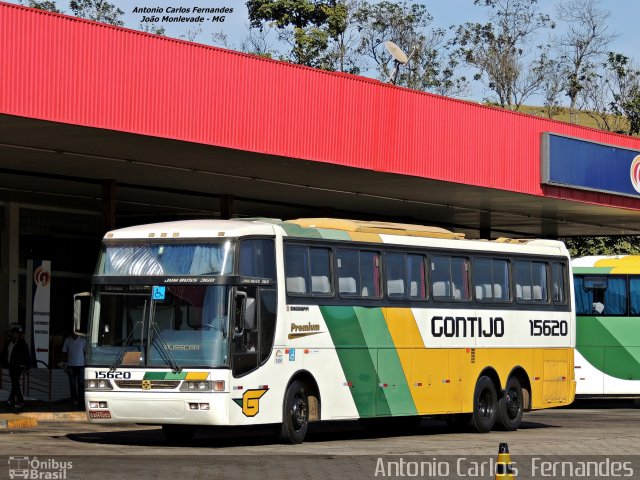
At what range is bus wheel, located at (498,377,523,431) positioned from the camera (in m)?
23.9

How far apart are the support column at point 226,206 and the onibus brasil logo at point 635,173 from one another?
11029mm

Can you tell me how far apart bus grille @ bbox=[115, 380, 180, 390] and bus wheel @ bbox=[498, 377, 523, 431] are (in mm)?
7414

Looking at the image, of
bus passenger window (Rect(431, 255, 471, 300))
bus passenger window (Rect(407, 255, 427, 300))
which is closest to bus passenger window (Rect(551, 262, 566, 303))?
bus passenger window (Rect(431, 255, 471, 300))

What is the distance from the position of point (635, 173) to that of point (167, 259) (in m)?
21.5

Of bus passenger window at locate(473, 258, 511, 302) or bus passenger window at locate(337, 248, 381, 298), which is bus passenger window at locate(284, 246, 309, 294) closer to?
bus passenger window at locate(337, 248, 381, 298)

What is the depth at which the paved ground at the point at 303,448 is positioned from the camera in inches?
600

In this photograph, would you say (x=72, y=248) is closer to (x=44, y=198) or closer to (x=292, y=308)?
(x=44, y=198)

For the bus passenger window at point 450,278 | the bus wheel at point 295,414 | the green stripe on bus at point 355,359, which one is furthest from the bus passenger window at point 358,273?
the bus wheel at point 295,414

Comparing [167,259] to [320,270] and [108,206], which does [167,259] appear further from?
[108,206]

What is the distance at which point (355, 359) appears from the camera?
822 inches

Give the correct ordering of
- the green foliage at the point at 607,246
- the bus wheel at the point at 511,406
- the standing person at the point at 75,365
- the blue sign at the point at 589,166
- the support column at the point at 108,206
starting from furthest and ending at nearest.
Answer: the green foliage at the point at 607,246 → the blue sign at the point at 589,166 → the support column at the point at 108,206 → the standing person at the point at 75,365 → the bus wheel at the point at 511,406

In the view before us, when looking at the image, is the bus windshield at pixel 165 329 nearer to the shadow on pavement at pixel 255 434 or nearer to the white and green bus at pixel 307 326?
the white and green bus at pixel 307 326

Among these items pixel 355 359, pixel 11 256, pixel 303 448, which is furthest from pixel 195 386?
pixel 11 256

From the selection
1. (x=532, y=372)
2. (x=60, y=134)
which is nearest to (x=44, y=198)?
(x=60, y=134)
